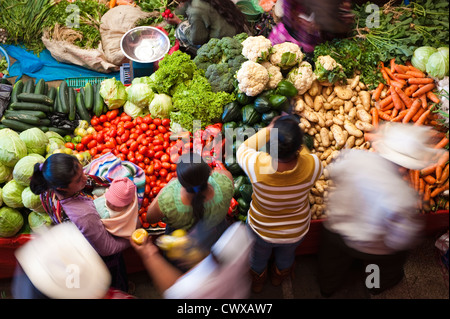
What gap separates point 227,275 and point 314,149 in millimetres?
2105

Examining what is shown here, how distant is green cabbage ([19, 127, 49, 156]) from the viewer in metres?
3.35

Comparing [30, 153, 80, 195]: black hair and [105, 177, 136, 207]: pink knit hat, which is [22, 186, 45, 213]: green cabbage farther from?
[105, 177, 136, 207]: pink knit hat

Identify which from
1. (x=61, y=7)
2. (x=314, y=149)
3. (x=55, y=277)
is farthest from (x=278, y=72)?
(x=61, y=7)

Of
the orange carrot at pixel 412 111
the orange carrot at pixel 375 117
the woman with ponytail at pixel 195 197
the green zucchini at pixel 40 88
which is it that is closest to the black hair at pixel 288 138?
the woman with ponytail at pixel 195 197

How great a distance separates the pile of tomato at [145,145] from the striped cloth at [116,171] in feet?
1.07

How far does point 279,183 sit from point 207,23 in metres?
2.56

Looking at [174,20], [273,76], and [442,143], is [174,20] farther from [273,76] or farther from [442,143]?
[442,143]

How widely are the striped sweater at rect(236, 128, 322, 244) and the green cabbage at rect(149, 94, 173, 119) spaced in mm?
1461

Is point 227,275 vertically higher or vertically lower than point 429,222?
higher

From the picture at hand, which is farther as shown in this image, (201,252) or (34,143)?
(34,143)

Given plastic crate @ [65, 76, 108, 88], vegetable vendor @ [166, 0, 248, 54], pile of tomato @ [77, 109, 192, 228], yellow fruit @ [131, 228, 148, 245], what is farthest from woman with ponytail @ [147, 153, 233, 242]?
plastic crate @ [65, 76, 108, 88]

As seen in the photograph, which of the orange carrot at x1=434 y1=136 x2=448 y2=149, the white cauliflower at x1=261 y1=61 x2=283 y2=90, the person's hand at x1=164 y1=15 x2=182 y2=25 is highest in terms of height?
the person's hand at x1=164 y1=15 x2=182 y2=25

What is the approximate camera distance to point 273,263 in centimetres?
341
